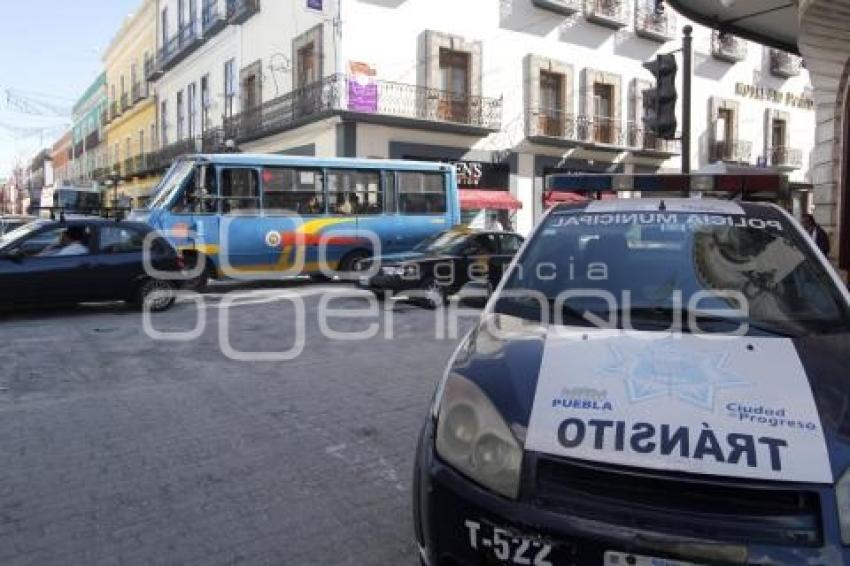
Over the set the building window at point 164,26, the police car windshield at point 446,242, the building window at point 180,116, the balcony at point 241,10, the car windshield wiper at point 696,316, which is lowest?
the car windshield wiper at point 696,316

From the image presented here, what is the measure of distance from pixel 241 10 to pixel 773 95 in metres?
22.2

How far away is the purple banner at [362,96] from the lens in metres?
21.0

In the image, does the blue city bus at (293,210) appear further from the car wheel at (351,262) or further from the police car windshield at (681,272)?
the police car windshield at (681,272)

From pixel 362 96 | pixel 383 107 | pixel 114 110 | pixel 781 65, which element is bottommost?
pixel 383 107

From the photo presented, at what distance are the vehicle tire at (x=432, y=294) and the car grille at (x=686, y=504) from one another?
10032 mm

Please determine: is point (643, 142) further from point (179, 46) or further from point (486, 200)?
point (179, 46)

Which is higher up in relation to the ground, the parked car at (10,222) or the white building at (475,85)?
the white building at (475,85)

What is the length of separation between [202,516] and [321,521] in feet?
2.00

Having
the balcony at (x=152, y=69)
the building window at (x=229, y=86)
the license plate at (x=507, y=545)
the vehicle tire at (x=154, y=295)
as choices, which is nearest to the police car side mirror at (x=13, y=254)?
the vehicle tire at (x=154, y=295)

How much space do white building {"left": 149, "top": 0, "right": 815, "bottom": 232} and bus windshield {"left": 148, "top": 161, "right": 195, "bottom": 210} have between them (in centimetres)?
638

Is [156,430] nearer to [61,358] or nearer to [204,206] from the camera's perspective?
[61,358]

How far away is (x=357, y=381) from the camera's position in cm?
691

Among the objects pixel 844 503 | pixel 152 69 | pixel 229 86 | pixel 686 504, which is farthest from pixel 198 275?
pixel 152 69

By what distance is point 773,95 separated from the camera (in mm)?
32781
